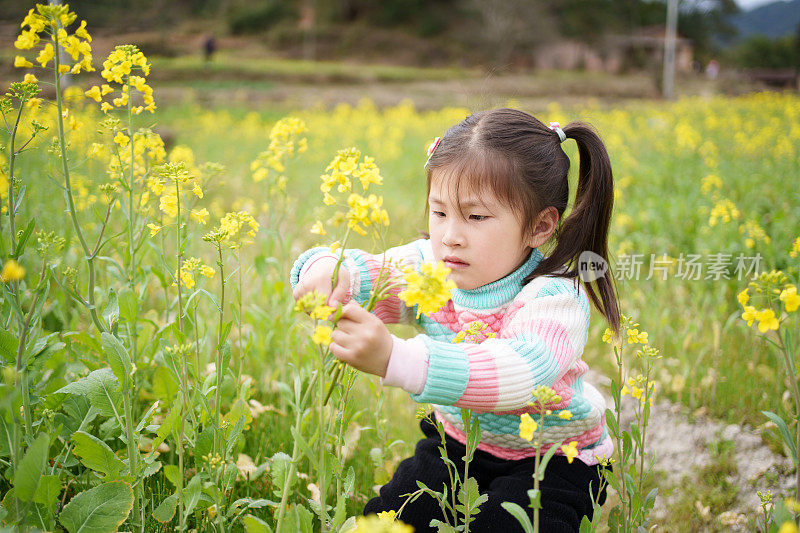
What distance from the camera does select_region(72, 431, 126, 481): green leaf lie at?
1.32m

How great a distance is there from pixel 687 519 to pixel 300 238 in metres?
3.16

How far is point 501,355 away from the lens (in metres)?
1.30

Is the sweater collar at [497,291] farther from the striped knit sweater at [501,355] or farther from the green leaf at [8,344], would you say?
the green leaf at [8,344]

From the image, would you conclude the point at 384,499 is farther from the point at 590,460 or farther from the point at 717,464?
the point at 717,464

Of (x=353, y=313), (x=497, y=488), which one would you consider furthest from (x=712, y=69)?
(x=353, y=313)

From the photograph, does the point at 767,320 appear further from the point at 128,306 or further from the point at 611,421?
the point at 128,306

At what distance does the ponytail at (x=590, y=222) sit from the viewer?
5.57 ft

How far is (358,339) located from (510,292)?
0.69 meters

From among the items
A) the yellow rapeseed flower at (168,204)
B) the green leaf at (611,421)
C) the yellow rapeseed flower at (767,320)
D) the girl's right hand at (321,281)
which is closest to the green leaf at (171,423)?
the girl's right hand at (321,281)

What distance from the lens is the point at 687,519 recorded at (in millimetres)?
1982

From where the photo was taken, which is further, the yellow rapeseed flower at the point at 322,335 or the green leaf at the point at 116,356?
the green leaf at the point at 116,356

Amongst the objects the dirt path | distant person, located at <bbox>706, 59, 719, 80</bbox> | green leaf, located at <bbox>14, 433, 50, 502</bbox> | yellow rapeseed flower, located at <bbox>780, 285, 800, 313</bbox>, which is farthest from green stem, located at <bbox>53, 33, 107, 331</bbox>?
distant person, located at <bbox>706, 59, 719, 80</bbox>

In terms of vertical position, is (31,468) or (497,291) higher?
(497,291)

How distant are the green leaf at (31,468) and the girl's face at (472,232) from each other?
0.93m
